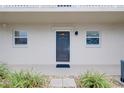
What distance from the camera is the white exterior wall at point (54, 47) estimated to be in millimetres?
14078

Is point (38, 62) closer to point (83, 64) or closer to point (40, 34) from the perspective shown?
point (40, 34)

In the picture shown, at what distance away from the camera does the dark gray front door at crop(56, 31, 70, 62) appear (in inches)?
560

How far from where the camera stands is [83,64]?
14.0m

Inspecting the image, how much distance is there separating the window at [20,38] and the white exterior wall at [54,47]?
0.27m

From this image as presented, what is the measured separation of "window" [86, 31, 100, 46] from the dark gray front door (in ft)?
4.16

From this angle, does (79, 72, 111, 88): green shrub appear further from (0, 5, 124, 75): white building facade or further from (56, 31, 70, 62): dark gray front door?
(56, 31, 70, 62): dark gray front door

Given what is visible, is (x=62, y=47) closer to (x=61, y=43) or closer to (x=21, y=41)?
(x=61, y=43)

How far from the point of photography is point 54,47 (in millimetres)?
14117

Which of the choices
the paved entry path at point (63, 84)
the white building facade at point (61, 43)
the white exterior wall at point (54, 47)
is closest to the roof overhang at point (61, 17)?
the white building facade at point (61, 43)

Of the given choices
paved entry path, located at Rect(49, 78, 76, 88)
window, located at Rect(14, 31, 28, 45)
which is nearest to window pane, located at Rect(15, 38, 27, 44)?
window, located at Rect(14, 31, 28, 45)

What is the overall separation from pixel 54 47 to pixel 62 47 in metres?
0.53

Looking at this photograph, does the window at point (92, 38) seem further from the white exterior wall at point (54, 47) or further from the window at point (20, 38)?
the window at point (20, 38)
